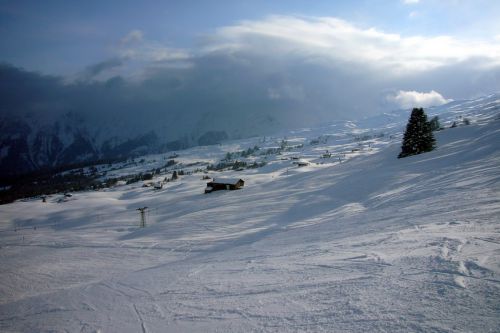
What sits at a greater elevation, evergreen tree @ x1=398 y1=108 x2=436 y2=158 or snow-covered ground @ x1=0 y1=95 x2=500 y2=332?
evergreen tree @ x1=398 y1=108 x2=436 y2=158

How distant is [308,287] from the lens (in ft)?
29.4

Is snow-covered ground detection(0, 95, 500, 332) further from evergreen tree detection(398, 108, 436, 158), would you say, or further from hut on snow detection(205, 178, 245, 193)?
hut on snow detection(205, 178, 245, 193)

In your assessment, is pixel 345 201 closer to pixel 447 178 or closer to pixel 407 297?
pixel 447 178

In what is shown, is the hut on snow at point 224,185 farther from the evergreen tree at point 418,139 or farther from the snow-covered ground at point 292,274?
the snow-covered ground at point 292,274

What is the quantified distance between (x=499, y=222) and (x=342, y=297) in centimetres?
877

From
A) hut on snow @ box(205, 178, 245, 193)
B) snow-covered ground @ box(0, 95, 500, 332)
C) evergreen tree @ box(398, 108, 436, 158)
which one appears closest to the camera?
snow-covered ground @ box(0, 95, 500, 332)

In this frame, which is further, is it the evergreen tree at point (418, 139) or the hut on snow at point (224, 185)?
the hut on snow at point (224, 185)

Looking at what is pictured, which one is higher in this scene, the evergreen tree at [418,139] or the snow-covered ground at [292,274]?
the evergreen tree at [418,139]

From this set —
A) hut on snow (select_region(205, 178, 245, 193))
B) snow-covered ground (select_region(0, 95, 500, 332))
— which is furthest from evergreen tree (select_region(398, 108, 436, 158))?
hut on snow (select_region(205, 178, 245, 193))

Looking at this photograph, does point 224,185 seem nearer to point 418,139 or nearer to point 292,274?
point 418,139

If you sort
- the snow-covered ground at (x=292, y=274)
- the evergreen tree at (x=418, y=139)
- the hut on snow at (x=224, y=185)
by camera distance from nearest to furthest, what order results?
1. the snow-covered ground at (x=292, y=274)
2. the evergreen tree at (x=418, y=139)
3. the hut on snow at (x=224, y=185)

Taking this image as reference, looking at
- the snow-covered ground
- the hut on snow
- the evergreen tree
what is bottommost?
the hut on snow

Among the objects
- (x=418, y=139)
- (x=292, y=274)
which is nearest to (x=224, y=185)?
(x=418, y=139)

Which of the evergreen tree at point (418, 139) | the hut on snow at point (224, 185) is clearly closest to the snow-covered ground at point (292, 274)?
the evergreen tree at point (418, 139)
